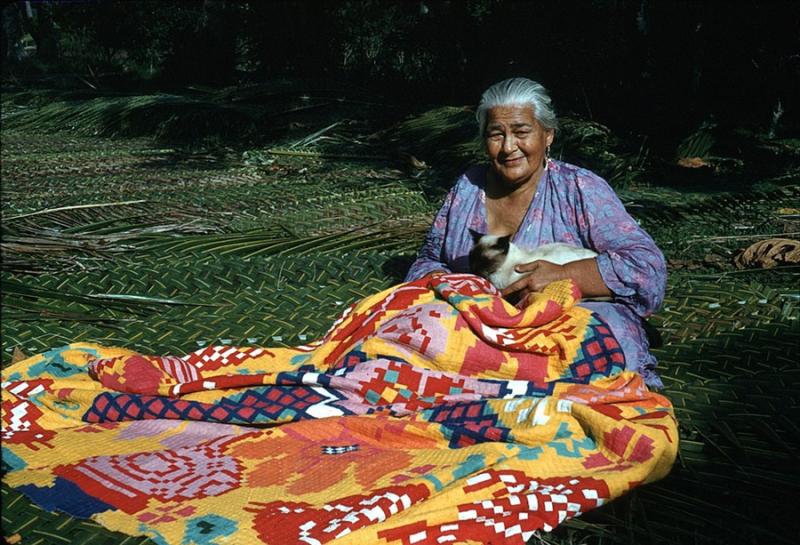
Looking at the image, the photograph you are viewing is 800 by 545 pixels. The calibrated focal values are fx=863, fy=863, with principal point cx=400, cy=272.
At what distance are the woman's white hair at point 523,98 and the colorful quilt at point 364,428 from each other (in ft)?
2.00

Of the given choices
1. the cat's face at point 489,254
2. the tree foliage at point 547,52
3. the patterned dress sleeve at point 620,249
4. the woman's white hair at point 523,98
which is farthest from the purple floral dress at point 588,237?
the tree foliage at point 547,52

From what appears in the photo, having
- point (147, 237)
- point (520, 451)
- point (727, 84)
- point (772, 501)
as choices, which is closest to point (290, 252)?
point (147, 237)

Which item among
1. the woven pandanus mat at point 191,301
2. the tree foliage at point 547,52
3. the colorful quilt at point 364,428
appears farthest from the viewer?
the tree foliage at point 547,52

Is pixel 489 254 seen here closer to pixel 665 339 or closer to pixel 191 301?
pixel 665 339

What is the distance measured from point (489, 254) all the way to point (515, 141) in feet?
1.27

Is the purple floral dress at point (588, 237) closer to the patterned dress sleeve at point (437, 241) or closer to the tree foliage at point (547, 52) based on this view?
the patterned dress sleeve at point (437, 241)

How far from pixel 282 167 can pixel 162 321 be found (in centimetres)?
315

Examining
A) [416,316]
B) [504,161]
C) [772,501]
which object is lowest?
[772,501]

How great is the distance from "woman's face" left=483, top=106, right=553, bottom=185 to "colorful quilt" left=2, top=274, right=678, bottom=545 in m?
0.46

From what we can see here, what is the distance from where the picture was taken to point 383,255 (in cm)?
414

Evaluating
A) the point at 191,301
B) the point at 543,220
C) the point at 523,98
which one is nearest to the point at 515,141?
the point at 523,98

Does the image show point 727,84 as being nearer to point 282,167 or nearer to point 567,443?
point 282,167

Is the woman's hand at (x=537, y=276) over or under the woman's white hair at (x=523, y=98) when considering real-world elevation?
under

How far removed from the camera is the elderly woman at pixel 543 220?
2730 mm
